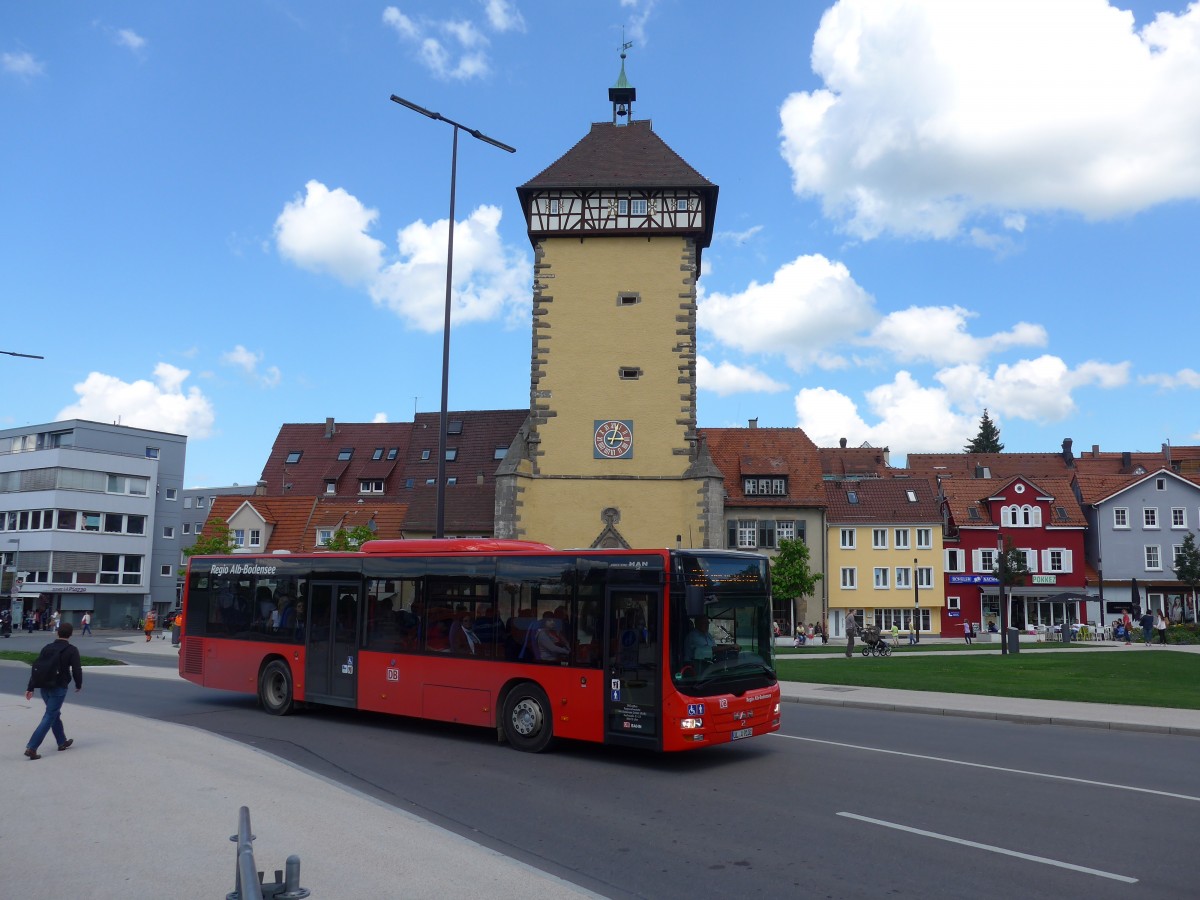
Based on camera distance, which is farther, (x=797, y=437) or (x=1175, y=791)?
(x=797, y=437)

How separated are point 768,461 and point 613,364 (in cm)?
2143

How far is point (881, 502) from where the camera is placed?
2404 inches

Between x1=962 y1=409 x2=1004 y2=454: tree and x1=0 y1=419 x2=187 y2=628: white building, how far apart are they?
75.3 metres

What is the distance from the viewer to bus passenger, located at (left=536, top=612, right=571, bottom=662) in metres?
13.1

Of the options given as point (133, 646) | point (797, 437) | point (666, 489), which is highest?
point (797, 437)

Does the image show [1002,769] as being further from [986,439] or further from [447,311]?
[986,439]

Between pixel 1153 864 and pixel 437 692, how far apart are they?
31.0 feet

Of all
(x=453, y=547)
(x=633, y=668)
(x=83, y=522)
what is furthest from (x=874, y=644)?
(x=83, y=522)

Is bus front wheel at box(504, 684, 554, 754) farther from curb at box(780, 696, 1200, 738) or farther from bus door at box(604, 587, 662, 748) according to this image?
curb at box(780, 696, 1200, 738)

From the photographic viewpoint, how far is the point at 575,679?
1281cm

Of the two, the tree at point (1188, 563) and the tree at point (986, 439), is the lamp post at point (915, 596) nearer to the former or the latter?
the tree at point (1188, 563)

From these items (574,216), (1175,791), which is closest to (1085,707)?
Result: (1175,791)

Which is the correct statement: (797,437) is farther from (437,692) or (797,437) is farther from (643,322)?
(437,692)

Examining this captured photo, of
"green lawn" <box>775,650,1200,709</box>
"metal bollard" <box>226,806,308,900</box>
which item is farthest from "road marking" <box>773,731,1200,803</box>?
"metal bollard" <box>226,806,308,900</box>
